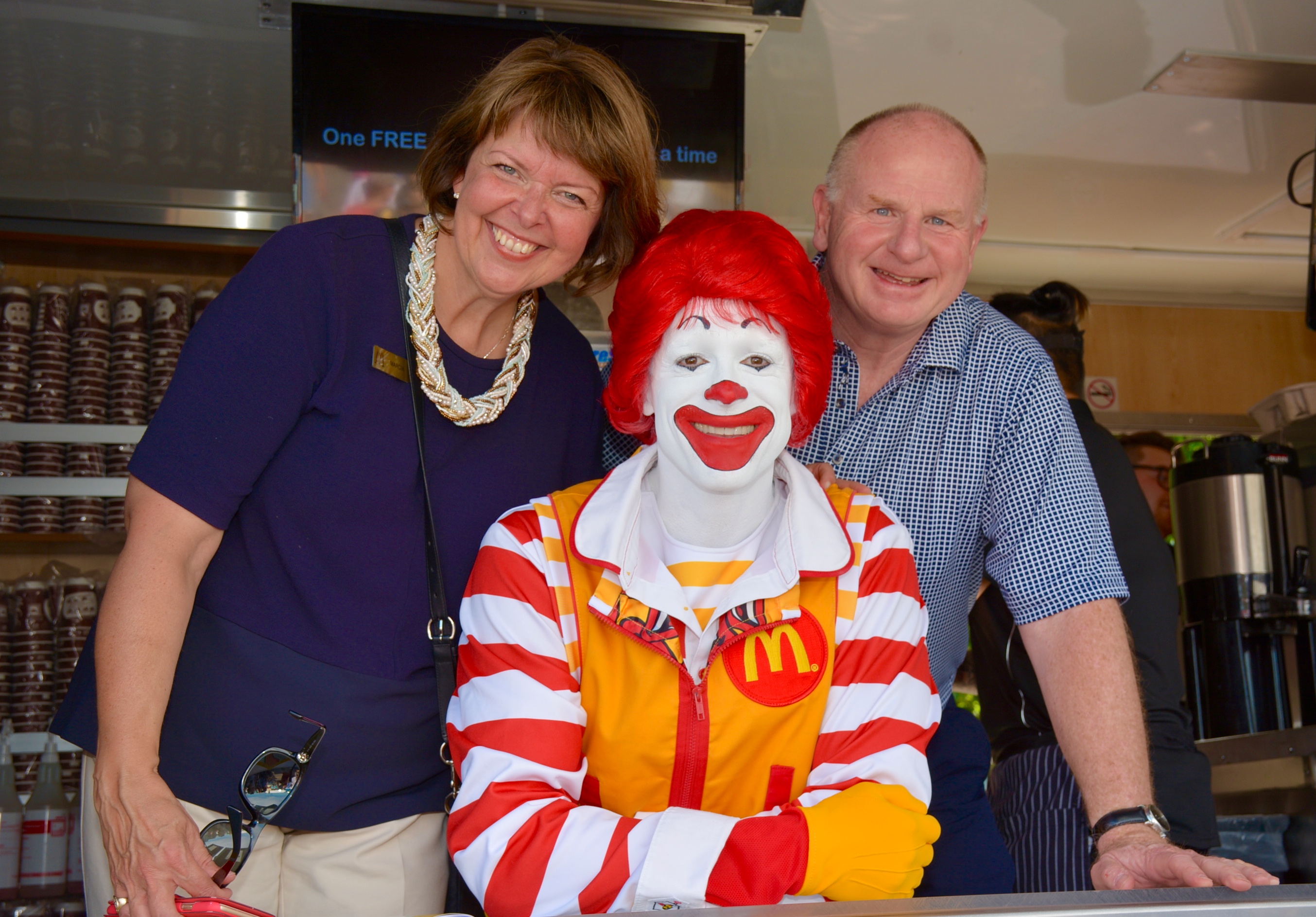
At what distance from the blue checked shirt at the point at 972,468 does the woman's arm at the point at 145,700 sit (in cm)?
73

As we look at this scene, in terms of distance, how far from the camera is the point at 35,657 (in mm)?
3008

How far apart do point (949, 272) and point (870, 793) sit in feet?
2.95

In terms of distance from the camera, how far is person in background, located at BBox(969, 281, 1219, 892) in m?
2.16

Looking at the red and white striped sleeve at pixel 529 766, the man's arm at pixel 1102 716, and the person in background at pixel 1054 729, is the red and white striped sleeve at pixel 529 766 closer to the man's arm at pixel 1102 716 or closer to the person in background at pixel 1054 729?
the man's arm at pixel 1102 716

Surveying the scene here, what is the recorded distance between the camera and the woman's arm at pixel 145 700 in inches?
53.1

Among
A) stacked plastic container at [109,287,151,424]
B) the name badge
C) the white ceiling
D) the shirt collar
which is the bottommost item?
the name badge

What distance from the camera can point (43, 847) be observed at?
279 cm

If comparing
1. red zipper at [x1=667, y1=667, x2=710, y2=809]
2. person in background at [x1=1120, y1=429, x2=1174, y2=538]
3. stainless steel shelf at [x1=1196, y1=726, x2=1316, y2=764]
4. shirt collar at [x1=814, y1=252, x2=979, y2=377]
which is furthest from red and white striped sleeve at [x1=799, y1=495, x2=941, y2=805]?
person in background at [x1=1120, y1=429, x2=1174, y2=538]

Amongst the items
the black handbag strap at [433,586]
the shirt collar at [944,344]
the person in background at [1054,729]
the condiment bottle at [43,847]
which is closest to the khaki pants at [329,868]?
the black handbag strap at [433,586]

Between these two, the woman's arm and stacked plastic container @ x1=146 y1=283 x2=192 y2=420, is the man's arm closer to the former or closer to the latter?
the woman's arm

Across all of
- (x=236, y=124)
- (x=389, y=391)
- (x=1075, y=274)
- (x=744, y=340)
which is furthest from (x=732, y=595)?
(x=1075, y=274)

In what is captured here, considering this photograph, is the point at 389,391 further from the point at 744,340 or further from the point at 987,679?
the point at 987,679

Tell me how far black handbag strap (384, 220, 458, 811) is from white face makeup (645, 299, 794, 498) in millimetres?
346

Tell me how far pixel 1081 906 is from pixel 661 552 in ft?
2.62
